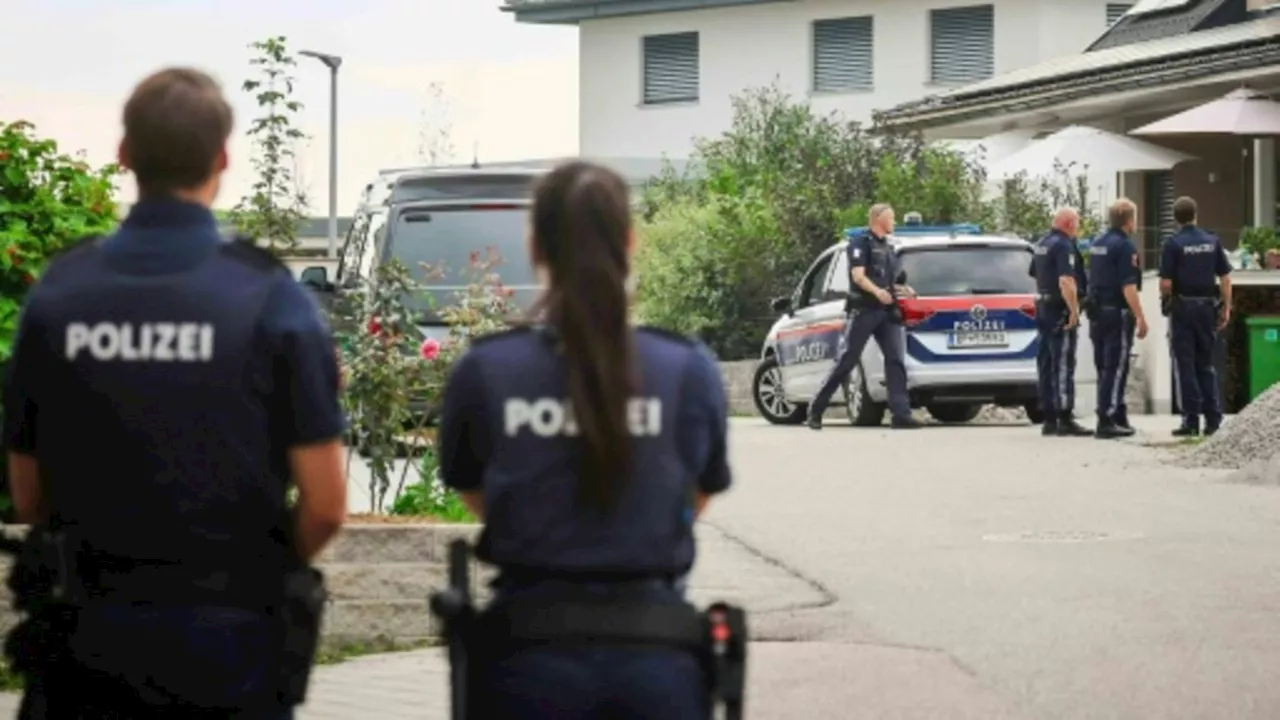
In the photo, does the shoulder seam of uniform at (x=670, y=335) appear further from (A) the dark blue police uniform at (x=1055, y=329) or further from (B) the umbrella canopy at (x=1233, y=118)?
(B) the umbrella canopy at (x=1233, y=118)

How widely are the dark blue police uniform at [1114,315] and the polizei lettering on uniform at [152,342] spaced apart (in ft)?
64.7

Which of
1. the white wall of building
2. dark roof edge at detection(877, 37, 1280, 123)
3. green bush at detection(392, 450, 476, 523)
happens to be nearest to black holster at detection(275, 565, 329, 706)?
green bush at detection(392, 450, 476, 523)

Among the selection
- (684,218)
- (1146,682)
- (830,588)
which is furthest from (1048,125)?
(1146,682)

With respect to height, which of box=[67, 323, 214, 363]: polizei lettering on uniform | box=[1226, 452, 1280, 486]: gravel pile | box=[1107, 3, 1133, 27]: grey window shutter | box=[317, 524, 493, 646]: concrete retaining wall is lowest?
box=[1226, 452, 1280, 486]: gravel pile

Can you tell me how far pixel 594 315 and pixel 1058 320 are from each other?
2011 cm

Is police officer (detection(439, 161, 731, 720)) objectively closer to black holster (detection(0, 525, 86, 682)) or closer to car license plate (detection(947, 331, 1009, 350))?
black holster (detection(0, 525, 86, 682))

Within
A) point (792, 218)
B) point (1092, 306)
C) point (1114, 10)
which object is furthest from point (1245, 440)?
point (1114, 10)

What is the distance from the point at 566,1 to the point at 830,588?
47585 millimetres

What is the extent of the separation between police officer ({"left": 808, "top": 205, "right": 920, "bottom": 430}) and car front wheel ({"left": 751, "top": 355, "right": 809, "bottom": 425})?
254cm

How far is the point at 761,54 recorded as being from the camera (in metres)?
59.7

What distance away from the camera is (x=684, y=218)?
4175 cm

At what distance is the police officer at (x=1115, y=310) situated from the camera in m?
24.5

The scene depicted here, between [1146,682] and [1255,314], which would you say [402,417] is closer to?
[1146,682]

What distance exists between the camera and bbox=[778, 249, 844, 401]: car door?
28.3m
